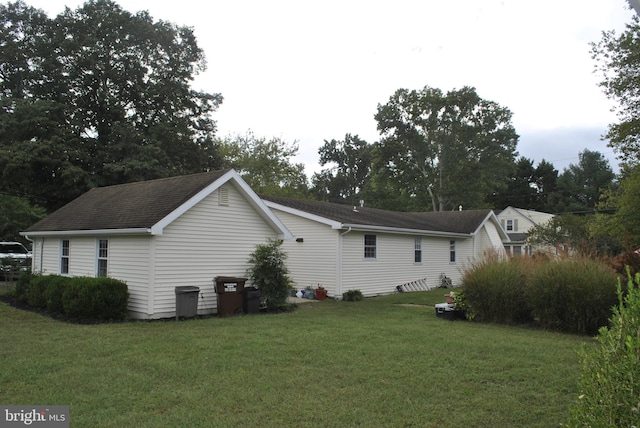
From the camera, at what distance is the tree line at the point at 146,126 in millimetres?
24619

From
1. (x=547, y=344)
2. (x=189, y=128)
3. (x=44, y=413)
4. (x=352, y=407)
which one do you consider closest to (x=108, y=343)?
(x=44, y=413)

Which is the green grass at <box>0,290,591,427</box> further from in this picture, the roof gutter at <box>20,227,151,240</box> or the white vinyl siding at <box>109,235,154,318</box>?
the roof gutter at <box>20,227,151,240</box>

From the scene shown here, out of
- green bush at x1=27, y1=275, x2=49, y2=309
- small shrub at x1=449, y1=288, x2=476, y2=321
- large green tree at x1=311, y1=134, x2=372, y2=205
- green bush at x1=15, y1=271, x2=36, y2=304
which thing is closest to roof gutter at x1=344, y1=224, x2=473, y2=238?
small shrub at x1=449, y1=288, x2=476, y2=321

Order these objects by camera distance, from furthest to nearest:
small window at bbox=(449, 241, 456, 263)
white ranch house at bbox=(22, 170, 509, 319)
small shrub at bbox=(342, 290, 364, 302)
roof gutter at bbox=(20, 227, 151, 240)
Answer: small window at bbox=(449, 241, 456, 263), small shrub at bbox=(342, 290, 364, 302), white ranch house at bbox=(22, 170, 509, 319), roof gutter at bbox=(20, 227, 151, 240)

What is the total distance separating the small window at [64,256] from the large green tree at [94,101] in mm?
10805

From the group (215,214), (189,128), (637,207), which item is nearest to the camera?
(215,214)

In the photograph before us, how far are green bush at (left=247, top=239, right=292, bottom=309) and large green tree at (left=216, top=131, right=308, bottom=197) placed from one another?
27.3m

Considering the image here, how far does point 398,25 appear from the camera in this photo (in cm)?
1206

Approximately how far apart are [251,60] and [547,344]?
11856 millimetres

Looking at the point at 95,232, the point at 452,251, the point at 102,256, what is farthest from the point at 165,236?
the point at 452,251

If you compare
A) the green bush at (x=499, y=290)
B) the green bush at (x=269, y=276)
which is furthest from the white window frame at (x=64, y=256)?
the green bush at (x=499, y=290)

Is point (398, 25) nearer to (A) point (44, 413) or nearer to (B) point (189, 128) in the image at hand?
(A) point (44, 413)

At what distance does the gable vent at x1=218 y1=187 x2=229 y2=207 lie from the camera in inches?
519

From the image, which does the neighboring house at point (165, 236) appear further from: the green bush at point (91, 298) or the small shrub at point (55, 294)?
the small shrub at point (55, 294)
